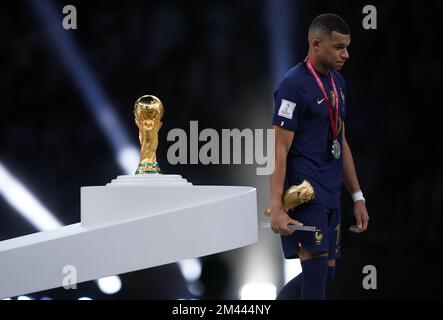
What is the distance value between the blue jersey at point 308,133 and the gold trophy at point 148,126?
884 millimetres

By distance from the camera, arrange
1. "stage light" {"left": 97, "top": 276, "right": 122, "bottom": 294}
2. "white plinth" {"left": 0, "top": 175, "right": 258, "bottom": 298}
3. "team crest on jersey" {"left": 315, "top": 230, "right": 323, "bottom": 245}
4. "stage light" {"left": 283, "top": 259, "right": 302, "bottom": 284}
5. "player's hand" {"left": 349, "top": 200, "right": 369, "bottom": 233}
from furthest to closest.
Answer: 1. "stage light" {"left": 283, "top": 259, "right": 302, "bottom": 284}
2. "stage light" {"left": 97, "top": 276, "right": 122, "bottom": 294}
3. "white plinth" {"left": 0, "top": 175, "right": 258, "bottom": 298}
4. "player's hand" {"left": 349, "top": 200, "right": 369, "bottom": 233}
5. "team crest on jersey" {"left": 315, "top": 230, "right": 323, "bottom": 245}

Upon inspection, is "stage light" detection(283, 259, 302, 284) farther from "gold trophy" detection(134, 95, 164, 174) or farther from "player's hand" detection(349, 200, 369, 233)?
"player's hand" detection(349, 200, 369, 233)

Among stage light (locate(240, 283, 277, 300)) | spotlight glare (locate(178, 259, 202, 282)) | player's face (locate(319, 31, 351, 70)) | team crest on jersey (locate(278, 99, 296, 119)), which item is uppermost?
player's face (locate(319, 31, 351, 70))

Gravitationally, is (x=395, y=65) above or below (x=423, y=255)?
above

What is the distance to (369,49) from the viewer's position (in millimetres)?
5195

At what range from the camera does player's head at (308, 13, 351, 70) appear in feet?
11.4

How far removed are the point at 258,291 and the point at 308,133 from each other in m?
1.80

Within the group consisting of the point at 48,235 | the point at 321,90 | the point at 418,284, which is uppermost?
the point at 321,90

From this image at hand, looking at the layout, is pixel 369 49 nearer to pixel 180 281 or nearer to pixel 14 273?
pixel 180 281

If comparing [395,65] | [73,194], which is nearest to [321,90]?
[395,65]

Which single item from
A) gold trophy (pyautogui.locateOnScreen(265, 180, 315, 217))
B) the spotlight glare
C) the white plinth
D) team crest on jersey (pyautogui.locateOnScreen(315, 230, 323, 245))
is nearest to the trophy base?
the white plinth

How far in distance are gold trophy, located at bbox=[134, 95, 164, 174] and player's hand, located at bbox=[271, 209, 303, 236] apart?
3.24 feet

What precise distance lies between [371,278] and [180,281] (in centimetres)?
103

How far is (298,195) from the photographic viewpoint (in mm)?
3422
